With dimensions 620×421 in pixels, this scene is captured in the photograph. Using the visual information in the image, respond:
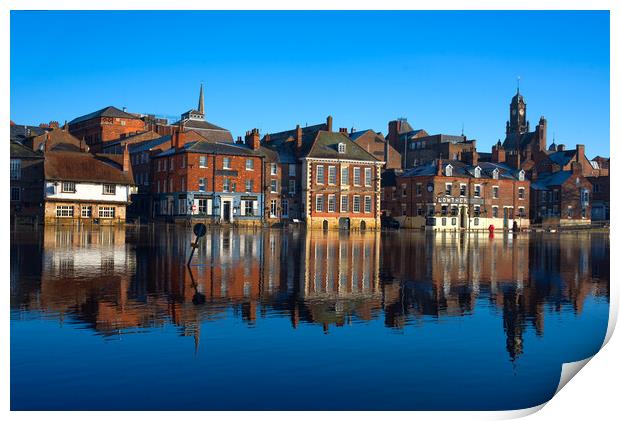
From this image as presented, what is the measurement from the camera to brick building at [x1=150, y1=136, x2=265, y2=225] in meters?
76.7

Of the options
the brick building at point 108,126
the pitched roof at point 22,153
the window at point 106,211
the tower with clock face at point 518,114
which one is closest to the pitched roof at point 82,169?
the pitched roof at point 22,153

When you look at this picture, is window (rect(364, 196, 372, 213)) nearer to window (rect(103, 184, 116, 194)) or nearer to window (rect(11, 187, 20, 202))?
window (rect(103, 184, 116, 194))

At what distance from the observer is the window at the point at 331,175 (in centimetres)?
8544

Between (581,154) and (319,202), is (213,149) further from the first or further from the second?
(581,154)

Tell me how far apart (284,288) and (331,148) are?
67226 mm

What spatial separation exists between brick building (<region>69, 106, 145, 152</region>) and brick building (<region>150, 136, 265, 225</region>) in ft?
73.6

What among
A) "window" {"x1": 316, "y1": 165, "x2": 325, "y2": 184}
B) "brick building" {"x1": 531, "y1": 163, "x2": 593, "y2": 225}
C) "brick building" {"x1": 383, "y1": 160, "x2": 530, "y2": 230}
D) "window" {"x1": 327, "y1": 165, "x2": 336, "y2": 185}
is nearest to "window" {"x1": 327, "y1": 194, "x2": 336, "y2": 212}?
"window" {"x1": 327, "y1": 165, "x2": 336, "y2": 185}

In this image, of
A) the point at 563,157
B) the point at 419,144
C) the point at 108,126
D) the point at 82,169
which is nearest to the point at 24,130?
the point at 108,126

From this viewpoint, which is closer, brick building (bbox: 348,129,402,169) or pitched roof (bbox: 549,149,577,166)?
brick building (bbox: 348,129,402,169)

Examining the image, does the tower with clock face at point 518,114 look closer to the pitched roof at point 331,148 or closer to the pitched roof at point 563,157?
the pitched roof at point 563,157

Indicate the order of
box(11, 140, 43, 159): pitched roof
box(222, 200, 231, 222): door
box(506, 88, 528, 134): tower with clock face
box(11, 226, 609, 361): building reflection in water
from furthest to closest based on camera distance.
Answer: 1. box(506, 88, 528, 134): tower with clock face
2. box(222, 200, 231, 222): door
3. box(11, 140, 43, 159): pitched roof
4. box(11, 226, 609, 361): building reflection in water

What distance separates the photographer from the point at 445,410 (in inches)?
385

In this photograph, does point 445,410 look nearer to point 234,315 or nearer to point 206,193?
point 234,315

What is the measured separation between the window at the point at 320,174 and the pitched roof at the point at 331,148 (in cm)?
141
